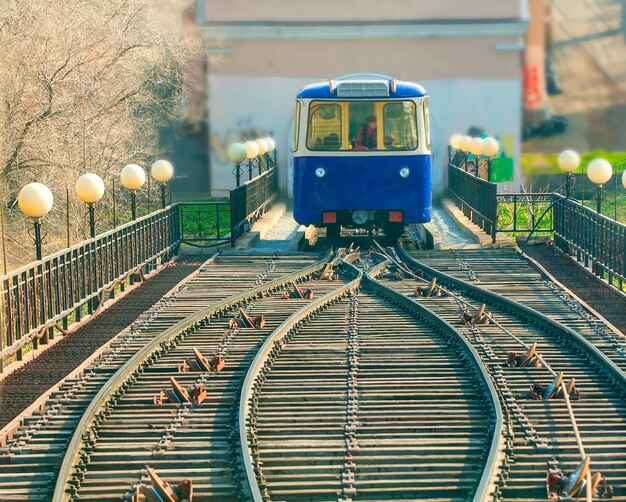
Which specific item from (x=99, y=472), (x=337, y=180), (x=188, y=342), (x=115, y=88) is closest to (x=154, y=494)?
(x=99, y=472)

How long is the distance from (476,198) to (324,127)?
13.8ft

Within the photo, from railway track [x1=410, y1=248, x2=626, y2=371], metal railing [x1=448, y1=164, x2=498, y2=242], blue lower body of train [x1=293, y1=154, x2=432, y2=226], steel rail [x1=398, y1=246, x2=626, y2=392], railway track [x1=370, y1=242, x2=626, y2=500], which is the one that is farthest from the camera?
metal railing [x1=448, y1=164, x2=498, y2=242]

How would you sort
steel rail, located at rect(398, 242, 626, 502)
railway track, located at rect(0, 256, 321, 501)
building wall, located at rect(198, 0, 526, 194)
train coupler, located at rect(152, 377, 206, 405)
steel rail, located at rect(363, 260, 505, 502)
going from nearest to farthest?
steel rail, located at rect(363, 260, 505, 502), railway track, located at rect(0, 256, 321, 501), steel rail, located at rect(398, 242, 626, 502), train coupler, located at rect(152, 377, 206, 405), building wall, located at rect(198, 0, 526, 194)

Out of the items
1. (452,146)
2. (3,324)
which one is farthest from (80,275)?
(452,146)

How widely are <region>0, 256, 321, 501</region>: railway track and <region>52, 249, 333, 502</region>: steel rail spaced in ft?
0.08

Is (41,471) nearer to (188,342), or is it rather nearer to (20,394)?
(20,394)

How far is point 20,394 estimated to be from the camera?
29.8 feet

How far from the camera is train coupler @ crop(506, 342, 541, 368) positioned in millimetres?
9578

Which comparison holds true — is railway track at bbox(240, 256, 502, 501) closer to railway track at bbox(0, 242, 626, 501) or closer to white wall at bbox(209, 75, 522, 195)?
railway track at bbox(0, 242, 626, 501)

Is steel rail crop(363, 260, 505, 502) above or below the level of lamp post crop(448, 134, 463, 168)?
below

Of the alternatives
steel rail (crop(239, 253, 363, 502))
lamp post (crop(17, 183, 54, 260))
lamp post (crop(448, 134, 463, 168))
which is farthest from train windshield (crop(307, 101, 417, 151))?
lamp post (crop(448, 134, 463, 168))

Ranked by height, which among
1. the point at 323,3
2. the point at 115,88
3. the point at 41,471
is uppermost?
the point at 323,3

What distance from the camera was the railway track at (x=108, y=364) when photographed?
711 centimetres

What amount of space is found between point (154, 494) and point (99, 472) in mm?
711
